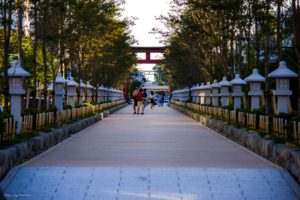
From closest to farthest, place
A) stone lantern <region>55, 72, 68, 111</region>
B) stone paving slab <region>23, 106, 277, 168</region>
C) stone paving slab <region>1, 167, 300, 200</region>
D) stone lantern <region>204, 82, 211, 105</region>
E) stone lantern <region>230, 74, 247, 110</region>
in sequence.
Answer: stone paving slab <region>1, 167, 300, 200</region> < stone paving slab <region>23, 106, 277, 168</region> < stone lantern <region>55, 72, 68, 111</region> < stone lantern <region>230, 74, 247, 110</region> < stone lantern <region>204, 82, 211, 105</region>

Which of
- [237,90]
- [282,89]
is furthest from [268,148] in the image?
[237,90]

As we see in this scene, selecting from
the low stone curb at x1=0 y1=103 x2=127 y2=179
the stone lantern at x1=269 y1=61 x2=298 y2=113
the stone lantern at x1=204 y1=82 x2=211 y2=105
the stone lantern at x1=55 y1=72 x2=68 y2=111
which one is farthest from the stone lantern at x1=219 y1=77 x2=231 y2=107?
the stone lantern at x1=269 y1=61 x2=298 y2=113

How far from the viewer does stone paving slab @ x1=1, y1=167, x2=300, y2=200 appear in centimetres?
1007

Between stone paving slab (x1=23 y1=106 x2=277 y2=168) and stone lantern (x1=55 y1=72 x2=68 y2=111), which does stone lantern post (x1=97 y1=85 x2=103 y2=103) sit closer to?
stone lantern (x1=55 y1=72 x2=68 y2=111)

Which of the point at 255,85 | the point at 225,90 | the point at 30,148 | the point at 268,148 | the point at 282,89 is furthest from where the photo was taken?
the point at 225,90

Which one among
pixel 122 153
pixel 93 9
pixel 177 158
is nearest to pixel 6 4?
pixel 122 153

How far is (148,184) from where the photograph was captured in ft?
34.9

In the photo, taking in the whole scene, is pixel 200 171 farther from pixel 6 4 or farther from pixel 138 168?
pixel 6 4

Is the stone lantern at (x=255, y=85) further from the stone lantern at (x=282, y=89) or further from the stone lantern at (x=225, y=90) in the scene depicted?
the stone lantern at (x=225, y=90)

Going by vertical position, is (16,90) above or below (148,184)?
above

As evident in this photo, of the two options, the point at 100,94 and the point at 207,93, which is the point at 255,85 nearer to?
the point at 207,93

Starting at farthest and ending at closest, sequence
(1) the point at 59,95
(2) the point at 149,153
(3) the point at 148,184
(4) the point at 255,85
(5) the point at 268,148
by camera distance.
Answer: (1) the point at 59,95, (4) the point at 255,85, (2) the point at 149,153, (5) the point at 268,148, (3) the point at 148,184

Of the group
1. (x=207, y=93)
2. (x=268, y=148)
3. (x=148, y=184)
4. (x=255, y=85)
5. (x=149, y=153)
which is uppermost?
(x=255, y=85)

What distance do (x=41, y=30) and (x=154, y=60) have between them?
88.8 m
